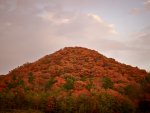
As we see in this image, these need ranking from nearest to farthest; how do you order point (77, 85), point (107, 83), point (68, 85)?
point (68, 85)
point (77, 85)
point (107, 83)

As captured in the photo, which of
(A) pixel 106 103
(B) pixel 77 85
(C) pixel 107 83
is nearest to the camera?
(A) pixel 106 103

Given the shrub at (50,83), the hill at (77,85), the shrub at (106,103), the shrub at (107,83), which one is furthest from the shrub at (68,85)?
the shrub at (106,103)

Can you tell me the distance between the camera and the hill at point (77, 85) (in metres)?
78.6

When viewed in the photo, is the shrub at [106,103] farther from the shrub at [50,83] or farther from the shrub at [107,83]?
the shrub at [50,83]

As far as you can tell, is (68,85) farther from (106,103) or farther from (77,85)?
(106,103)

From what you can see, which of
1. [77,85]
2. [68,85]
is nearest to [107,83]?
[77,85]

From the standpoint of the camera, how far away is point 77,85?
95.4 meters

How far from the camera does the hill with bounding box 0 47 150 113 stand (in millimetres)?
78562

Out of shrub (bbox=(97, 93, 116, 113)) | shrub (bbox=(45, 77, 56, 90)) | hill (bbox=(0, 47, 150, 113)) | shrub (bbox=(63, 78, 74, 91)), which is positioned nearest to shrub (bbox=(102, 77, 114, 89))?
hill (bbox=(0, 47, 150, 113))

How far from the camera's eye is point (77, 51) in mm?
133500

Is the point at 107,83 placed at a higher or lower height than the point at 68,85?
higher

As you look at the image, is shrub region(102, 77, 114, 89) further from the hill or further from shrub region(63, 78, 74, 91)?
shrub region(63, 78, 74, 91)

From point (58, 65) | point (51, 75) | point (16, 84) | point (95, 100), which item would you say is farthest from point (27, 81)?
point (95, 100)

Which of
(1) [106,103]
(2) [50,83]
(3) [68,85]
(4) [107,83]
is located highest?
(2) [50,83]
